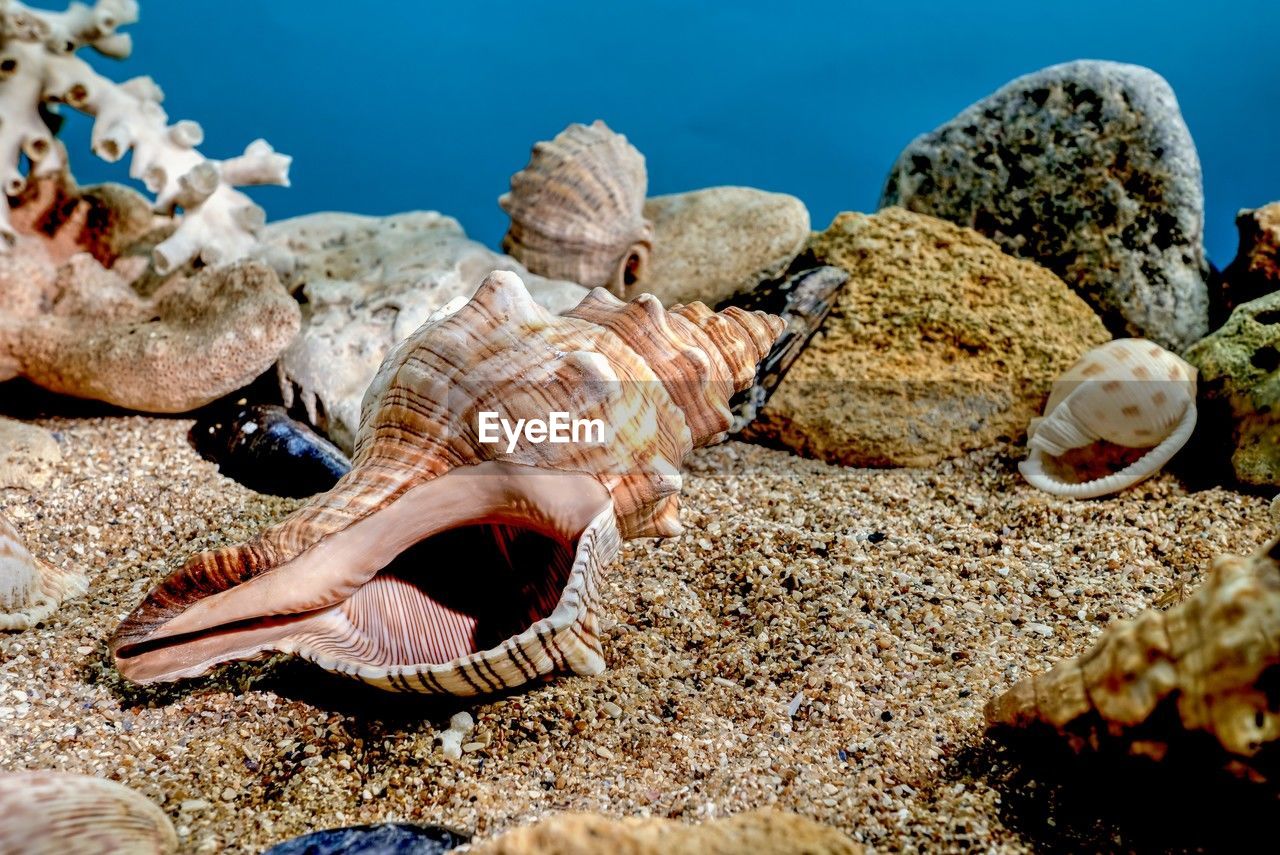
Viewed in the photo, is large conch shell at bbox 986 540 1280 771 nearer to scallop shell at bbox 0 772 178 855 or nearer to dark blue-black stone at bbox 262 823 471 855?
dark blue-black stone at bbox 262 823 471 855

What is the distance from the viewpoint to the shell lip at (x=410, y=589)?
6.21 ft

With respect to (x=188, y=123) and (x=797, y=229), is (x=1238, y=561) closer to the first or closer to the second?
(x=797, y=229)

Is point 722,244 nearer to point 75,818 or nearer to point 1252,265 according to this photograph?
point 1252,265

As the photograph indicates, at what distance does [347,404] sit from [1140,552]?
2922mm

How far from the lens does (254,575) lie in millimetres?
1961

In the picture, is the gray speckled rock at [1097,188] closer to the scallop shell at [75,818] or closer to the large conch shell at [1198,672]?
the large conch shell at [1198,672]

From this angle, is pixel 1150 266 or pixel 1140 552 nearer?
pixel 1140 552

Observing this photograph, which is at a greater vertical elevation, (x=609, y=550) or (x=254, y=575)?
(x=609, y=550)

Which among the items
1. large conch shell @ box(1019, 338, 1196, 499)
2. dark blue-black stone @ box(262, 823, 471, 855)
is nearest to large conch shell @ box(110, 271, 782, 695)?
dark blue-black stone @ box(262, 823, 471, 855)

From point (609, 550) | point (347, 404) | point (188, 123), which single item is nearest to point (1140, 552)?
point (609, 550)

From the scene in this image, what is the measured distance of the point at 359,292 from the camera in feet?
12.8

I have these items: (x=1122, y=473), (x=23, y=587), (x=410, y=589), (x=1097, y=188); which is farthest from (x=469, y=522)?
(x=1097, y=188)

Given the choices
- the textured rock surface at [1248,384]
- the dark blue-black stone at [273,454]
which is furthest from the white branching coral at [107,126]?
the textured rock surface at [1248,384]

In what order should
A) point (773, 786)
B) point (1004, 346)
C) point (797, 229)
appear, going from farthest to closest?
point (797, 229) → point (1004, 346) → point (773, 786)
